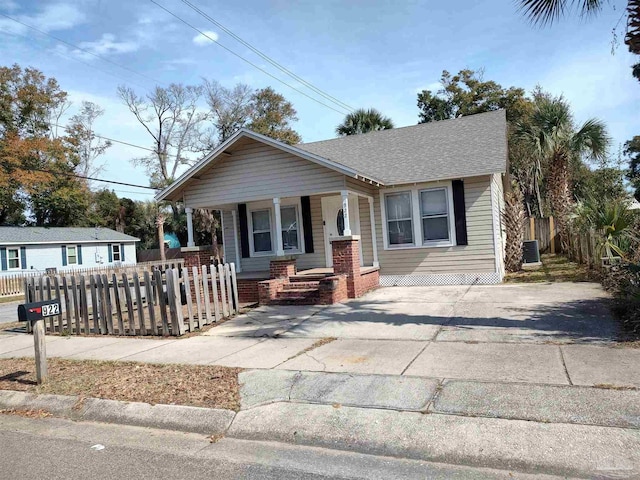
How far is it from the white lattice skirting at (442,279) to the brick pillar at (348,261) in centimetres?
224

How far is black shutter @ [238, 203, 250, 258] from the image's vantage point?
15445 mm

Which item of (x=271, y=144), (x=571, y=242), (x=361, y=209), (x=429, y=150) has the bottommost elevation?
(x=571, y=242)

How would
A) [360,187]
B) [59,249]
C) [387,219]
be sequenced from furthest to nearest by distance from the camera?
[59,249], [387,219], [360,187]

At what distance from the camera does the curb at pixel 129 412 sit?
4730mm

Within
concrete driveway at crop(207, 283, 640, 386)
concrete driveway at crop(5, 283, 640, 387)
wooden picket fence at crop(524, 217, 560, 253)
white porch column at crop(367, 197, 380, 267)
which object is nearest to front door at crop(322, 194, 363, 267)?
white porch column at crop(367, 197, 380, 267)

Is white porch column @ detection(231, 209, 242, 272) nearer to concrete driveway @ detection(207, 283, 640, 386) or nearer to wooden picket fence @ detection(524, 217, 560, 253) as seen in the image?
concrete driveway @ detection(207, 283, 640, 386)

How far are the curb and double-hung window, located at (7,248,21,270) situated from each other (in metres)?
29.7

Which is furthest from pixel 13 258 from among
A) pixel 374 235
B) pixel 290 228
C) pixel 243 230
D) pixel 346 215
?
pixel 346 215

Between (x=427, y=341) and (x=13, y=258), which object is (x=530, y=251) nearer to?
(x=427, y=341)

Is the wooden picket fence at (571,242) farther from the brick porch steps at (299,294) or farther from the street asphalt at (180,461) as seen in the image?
the street asphalt at (180,461)

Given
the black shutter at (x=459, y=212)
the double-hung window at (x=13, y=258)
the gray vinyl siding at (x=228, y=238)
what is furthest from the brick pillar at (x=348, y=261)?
the double-hung window at (x=13, y=258)

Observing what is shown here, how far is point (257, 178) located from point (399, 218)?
4273mm

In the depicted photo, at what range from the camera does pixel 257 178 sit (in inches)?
521

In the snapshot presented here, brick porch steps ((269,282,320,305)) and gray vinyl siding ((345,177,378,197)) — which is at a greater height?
gray vinyl siding ((345,177,378,197))
